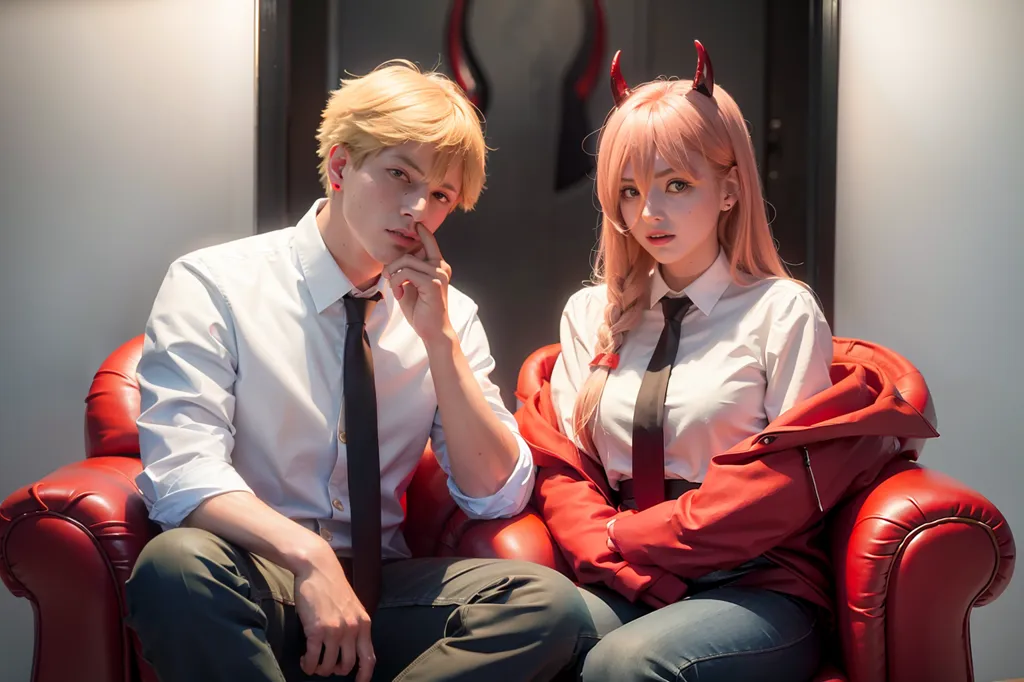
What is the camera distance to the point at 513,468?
2.05 m

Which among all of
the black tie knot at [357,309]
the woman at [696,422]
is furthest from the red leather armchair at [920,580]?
the black tie knot at [357,309]

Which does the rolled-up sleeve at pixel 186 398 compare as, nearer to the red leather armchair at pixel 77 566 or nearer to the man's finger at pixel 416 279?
the red leather armchair at pixel 77 566

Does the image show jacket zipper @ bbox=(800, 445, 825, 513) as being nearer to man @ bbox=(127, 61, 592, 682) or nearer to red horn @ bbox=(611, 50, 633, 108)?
man @ bbox=(127, 61, 592, 682)

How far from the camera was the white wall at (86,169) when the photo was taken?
2812 mm

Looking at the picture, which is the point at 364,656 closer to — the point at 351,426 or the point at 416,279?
the point at 351,426

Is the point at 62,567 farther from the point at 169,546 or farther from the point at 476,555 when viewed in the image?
the point at 476,555

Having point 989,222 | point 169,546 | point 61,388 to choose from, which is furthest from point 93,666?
point 989,222

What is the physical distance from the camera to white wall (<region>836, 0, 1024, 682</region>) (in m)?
2.81

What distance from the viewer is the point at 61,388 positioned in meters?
2.84

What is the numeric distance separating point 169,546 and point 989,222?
2.42m

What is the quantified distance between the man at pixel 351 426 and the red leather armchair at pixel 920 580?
19.2 inches

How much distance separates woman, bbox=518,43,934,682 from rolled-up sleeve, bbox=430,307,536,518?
67 mm

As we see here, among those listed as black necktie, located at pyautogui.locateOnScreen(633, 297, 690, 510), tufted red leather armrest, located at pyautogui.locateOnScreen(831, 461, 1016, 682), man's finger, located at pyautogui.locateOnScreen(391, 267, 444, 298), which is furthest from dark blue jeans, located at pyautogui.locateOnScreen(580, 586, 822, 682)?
man's finger, located at pyautogui.locateOnScreen(391, 267, 444, 298)

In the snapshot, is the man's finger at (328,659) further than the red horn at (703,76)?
No
